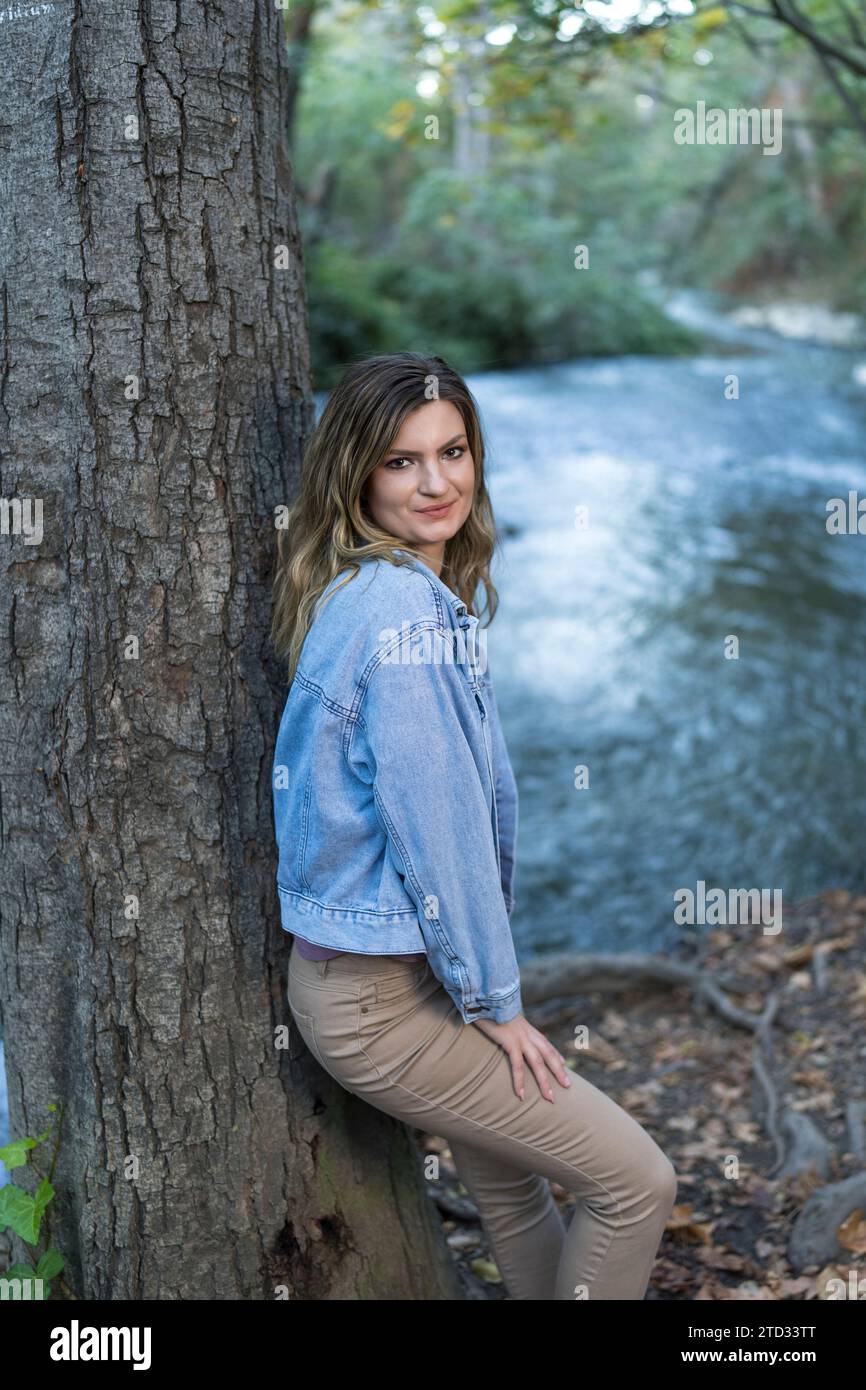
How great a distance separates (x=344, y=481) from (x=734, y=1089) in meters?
2.93

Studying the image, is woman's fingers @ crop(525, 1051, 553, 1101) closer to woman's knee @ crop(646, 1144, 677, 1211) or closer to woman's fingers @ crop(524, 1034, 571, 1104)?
woman's fingers @ crop(524, 1034, 571, 1104)

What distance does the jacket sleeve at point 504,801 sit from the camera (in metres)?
2.59

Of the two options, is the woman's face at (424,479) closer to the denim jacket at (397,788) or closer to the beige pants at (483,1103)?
the denim jacket at (397,788)

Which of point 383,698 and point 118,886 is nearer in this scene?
point 383,698

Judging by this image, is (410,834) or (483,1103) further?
(483,1103)

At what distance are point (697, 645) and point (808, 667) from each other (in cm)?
93

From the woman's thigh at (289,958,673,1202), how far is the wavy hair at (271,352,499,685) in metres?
0.63

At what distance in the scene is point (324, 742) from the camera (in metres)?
2.25

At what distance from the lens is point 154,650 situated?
2.39m

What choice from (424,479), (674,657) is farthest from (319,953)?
(674,657)

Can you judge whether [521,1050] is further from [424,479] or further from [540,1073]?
[424,479]

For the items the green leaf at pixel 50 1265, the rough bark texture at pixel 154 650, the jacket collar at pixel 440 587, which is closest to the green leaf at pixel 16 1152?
the rough bark texture at pixel 154 650
